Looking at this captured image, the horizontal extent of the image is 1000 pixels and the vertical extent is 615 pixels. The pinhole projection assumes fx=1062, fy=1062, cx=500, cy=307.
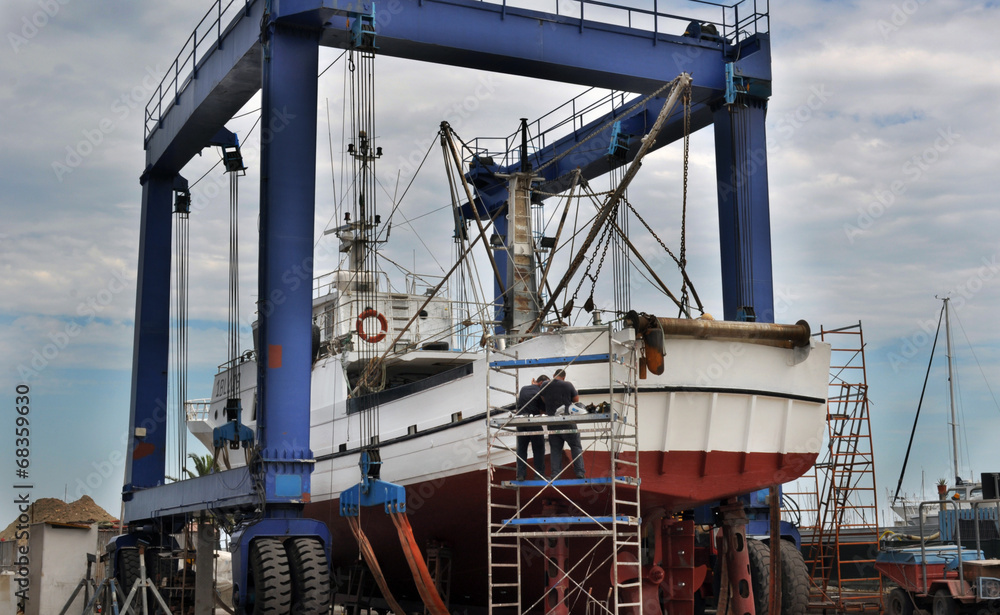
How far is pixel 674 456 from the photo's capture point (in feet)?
46.2

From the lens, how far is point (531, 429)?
1335 cm

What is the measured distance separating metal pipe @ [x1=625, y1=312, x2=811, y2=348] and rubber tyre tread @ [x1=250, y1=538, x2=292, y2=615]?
547 centimetres

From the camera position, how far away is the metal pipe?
13734 mm

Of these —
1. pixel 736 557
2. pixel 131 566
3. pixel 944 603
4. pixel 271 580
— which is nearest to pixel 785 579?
pixel 736 557

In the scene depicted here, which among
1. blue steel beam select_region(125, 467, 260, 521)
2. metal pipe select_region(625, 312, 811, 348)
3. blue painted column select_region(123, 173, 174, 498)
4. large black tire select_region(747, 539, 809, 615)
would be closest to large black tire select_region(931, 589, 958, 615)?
large black tire select_region(747, 539, 809, 615)

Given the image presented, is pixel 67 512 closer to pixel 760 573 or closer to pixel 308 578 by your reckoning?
pixel 308 578

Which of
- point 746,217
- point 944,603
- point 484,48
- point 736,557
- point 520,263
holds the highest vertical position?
point 484,48

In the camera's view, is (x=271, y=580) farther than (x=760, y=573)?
No

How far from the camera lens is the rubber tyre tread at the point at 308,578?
1361cm

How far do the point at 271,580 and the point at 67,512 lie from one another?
649 inches

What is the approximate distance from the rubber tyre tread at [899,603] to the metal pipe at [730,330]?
5.16 metres

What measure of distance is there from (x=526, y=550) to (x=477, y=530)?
1.14 m

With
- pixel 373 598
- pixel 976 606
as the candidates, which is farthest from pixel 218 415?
pixel 976 606

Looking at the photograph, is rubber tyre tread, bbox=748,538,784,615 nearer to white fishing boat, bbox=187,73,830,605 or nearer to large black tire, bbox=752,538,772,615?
large black tire, bbox=752,538,772,615
